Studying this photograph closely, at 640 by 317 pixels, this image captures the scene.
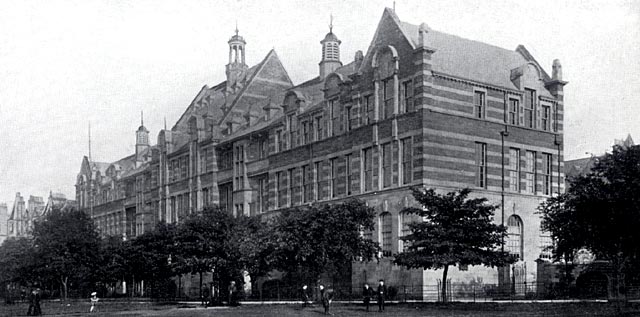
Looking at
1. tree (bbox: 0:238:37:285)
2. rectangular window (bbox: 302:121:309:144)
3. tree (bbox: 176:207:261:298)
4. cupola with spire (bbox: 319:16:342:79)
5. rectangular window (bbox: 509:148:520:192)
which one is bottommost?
tree (bbox: 0:238:37:285)

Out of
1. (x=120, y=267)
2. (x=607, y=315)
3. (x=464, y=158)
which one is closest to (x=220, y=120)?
(x=120, y=267)

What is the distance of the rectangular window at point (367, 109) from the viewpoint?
49188mm

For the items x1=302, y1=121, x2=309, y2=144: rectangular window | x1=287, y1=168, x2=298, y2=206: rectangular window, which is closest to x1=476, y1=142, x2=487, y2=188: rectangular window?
x1=302, y1=121, x2=309, y2=144: rectangular window

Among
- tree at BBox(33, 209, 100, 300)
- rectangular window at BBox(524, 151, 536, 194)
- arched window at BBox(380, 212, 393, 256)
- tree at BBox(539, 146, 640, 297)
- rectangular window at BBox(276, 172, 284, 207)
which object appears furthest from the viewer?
tree at BBox(33, 209, 100, 300)

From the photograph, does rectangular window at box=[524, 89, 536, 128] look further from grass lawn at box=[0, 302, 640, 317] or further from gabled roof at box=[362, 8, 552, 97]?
grass lawn at box=[0, 302, 640, 317]

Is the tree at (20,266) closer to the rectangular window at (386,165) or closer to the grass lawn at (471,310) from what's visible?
the rectangular window at (386,165)

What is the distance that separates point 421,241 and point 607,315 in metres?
10.6

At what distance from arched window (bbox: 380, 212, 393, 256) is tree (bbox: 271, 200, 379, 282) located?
13.0ft

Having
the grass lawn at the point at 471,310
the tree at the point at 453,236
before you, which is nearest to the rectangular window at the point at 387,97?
the tree at the point at 453,236

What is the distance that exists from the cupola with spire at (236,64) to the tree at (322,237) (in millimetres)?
40876

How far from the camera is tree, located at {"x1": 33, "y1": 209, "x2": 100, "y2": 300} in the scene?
62.8m

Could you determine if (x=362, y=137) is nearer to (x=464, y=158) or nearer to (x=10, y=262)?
(x=464, y=158)

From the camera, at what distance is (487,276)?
4619 centimetres

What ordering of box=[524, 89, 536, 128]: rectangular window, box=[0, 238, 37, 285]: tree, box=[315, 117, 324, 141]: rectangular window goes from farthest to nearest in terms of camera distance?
box=[0, 238, 37, 285]: tree
box=[315, 117, 324, 141]: rectangular window
box=[524, 89, 536, 128]: rectangular window
